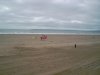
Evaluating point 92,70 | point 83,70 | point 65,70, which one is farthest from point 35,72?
point 92,70

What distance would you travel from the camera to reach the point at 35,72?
6578mm

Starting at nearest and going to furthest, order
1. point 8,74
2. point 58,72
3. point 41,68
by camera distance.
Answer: point 8,74 < point 58,72 < point 41,68

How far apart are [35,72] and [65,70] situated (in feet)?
4.76

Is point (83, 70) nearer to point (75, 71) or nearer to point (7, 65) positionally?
point (75, 71)

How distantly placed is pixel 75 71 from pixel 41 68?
1.67m

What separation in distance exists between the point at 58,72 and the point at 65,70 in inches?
17.3

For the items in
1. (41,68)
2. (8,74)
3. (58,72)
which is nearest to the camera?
(8,74)

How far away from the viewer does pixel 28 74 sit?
20.8ft

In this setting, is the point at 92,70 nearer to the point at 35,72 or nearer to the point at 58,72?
the point at 58,72

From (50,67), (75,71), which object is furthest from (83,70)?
(50,67)

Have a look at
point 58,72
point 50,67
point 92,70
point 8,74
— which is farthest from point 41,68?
point 92,70

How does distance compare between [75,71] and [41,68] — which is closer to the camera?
[75,71]

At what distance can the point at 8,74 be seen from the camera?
6223mm

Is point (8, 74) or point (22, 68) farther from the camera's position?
point (22, 68)
